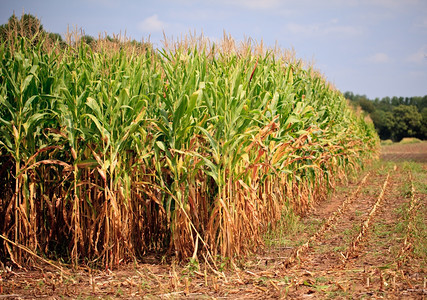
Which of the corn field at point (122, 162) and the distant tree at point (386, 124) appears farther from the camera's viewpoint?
the distant tree at point (386, 124)

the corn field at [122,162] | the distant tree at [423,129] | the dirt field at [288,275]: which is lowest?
the dirt field at [288,275]

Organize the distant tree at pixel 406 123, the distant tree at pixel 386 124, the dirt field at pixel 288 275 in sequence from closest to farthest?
the dirt field at pixel 288 275
the distant tree at pixel 406 123
the distant tree at pixel 386 124

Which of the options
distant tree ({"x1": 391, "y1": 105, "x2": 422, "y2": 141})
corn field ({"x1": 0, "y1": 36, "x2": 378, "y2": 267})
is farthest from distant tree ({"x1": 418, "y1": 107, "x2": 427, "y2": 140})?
corn field ({"x1": 0, "y1": 36, "x2": 378, "y2": 267})

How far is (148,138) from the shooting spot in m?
5.08

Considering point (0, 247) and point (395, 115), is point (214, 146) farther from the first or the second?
point (395, 115)

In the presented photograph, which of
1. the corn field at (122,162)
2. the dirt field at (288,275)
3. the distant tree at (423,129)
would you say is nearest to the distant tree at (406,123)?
the distant tree at (423,129)

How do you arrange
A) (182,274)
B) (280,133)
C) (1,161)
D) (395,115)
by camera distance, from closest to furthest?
(182,274) → (1,161) → (280,133) → (395,115)

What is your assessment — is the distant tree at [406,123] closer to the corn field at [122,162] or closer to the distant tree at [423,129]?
the distant tree at [423,129]

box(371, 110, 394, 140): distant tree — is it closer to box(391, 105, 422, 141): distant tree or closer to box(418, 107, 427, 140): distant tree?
box(391, 105, 422, 141): distant tree

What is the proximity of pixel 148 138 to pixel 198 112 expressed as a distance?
687 mm

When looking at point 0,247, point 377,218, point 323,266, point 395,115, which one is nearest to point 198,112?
point 323,266

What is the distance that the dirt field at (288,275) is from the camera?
4016 mm

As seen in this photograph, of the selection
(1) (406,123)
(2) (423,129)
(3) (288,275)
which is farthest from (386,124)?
(3) (288,275)

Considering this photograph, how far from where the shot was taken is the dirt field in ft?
13.2
